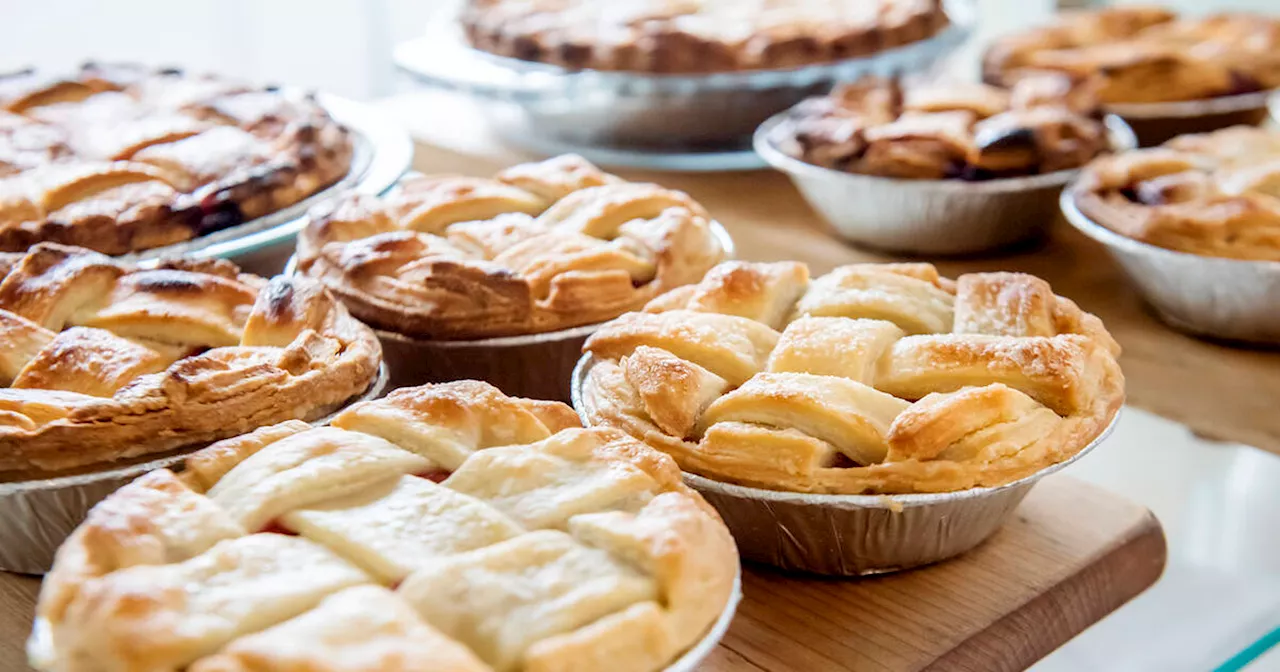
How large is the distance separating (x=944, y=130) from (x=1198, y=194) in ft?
1.26

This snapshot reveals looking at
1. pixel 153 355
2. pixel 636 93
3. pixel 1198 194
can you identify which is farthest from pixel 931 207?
pixel 153 355

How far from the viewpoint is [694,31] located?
97.2 inches

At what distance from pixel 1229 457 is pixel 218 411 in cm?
118

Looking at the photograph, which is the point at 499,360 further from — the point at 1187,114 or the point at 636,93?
the point at 1187,114

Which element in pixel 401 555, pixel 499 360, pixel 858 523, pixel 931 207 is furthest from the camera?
pixel 931 207

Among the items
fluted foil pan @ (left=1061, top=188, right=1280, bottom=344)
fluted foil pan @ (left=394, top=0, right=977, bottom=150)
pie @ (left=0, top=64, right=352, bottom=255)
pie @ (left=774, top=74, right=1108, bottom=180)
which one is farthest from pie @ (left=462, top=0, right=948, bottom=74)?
fluted foil pan @ (left=1061, top=188, right=1280, bottom=344)

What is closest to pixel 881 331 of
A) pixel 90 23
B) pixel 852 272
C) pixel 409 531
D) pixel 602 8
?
pixel 852 272

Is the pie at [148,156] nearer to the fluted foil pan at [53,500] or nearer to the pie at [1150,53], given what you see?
the fluted foil pan at [53,500]

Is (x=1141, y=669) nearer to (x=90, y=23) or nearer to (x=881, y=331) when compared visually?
(x=881, y=331)

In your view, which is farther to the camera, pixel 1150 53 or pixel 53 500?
pixel 1150 53

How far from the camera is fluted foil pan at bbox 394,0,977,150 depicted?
235cm

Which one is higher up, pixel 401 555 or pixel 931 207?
pixel 401 555

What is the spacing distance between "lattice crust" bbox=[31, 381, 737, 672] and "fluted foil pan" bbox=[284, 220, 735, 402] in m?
0.40

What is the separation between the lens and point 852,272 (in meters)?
1.43
